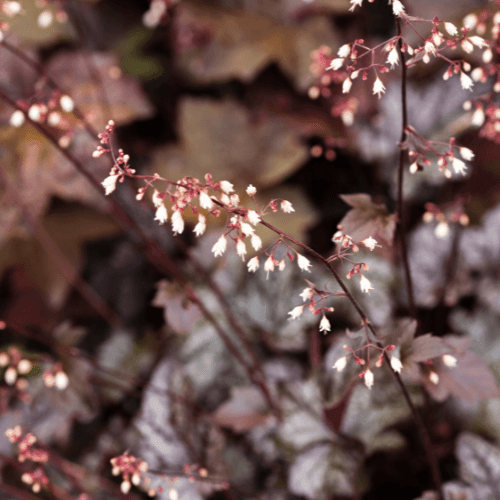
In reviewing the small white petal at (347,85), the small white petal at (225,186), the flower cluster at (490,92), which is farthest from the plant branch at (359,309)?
the flower cluster at (490,92)

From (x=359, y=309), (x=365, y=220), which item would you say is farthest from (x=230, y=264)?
(x=359, y=309)

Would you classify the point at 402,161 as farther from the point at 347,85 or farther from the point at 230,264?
the point at 230,264

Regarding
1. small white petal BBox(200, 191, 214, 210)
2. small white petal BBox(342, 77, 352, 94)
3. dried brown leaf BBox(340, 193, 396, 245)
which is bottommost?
dried brown leaf BBox(340, 193, 396, 245)

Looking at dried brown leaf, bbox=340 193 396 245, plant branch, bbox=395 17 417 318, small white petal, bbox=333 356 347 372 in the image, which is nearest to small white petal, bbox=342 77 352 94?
plant branch, bbox=395 17 417 318

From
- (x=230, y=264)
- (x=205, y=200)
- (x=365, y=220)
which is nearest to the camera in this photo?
(x=205, y=200)

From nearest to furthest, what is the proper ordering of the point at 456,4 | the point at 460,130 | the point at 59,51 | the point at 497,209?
the point at 460,130
the point at 497,209
the point at 456,4
the point at 59,51

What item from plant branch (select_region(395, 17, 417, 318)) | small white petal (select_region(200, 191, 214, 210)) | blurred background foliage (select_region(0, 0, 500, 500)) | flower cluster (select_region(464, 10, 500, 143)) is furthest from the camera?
blurred background foliage (select_region(0, 0, 500, 500))

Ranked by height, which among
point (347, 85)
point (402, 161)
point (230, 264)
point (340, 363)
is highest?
point (347, 85)

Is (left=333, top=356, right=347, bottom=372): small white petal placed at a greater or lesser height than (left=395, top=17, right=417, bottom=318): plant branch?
lesser

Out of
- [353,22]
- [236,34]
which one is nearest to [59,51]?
[236,34]

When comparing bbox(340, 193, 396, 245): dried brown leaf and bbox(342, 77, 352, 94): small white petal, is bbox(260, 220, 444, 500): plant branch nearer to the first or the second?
bbox(340, 193, 396, 245): dried brown leaf

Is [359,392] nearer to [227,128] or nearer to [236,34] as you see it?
[227,128]
